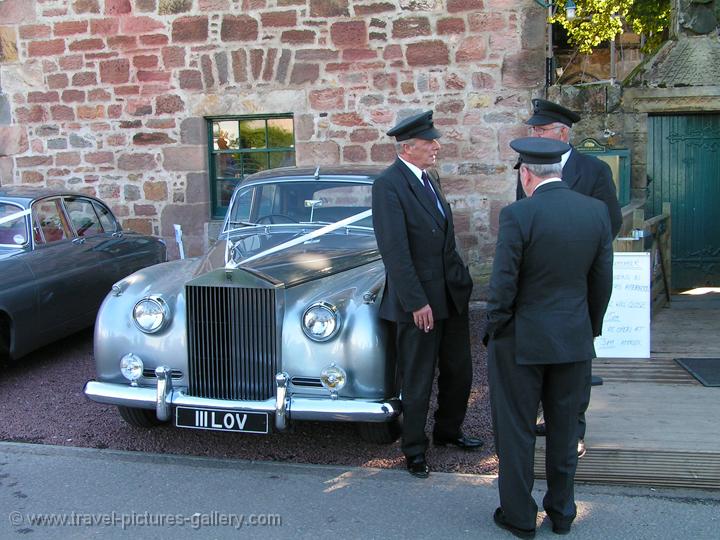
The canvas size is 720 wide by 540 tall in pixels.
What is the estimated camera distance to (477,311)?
8.81 m

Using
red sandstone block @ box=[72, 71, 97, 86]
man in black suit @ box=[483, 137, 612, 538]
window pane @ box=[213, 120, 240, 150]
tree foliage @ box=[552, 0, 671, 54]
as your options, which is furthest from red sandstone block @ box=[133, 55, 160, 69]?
tree foliage @ box=[552, 0, 671, 54]

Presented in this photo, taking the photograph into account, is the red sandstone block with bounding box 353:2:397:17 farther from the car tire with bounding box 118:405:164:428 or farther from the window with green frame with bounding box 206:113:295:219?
the car tire with bounding box 118:405:164:428

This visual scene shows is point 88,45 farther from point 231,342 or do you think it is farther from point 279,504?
point 279,504

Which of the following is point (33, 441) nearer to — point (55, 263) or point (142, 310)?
point (142, 310)

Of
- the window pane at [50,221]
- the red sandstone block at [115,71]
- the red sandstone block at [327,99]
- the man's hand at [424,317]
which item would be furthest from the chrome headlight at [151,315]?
the red sandstone block at [115,71]

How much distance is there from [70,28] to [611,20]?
14.6 meters

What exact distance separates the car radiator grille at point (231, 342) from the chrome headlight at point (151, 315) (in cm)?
19

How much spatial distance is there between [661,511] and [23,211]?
18.4 feet

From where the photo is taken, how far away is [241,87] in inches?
384

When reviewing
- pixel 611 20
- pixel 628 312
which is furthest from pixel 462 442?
pixel 611 20

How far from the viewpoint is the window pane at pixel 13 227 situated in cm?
663

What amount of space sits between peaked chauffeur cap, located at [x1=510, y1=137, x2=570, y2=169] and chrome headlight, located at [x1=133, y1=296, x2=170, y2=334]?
229 cm

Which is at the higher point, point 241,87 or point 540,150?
point 241,87

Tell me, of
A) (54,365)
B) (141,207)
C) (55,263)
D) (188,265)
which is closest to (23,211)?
(55,263)
